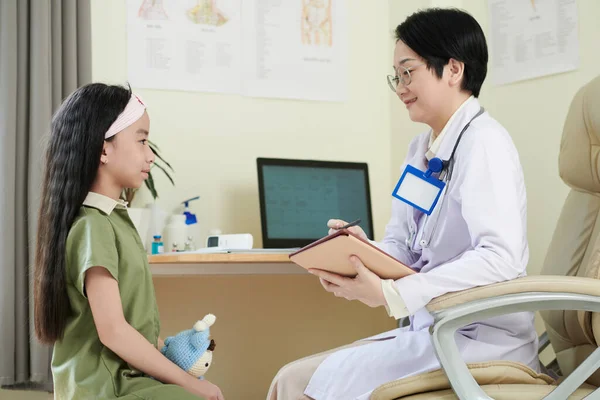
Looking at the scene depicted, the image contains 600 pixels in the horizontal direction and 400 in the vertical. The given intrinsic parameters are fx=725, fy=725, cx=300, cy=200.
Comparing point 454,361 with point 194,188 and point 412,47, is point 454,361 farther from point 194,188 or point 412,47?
point 194,188

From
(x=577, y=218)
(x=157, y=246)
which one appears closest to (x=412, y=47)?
(x=577, y=218)

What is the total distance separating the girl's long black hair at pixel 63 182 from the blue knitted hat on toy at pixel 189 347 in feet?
0.74

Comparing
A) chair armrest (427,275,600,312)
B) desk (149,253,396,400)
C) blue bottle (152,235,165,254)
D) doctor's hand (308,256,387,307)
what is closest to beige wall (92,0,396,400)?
desk (149,253,396,400)

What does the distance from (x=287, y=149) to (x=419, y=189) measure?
1307 mm

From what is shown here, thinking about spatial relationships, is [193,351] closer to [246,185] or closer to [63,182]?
[63,182]

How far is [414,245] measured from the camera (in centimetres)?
160

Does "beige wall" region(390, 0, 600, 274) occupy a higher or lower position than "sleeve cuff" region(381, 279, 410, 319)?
higher

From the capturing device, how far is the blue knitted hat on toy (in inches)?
58.0

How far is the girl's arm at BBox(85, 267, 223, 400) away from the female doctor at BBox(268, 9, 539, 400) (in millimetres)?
245

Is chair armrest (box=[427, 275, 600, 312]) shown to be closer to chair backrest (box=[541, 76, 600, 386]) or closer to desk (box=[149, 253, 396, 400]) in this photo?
chair backrest (box=[541, 76, 600, 386])

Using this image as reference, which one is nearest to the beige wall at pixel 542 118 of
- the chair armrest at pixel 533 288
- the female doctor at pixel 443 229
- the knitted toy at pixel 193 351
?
the female doctor at pixel 443 229


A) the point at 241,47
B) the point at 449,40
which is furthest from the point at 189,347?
the point at 241,47

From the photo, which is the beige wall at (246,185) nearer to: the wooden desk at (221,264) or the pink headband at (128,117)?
the wooden desk at (221,264)

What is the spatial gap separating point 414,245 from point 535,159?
1.01 metres
